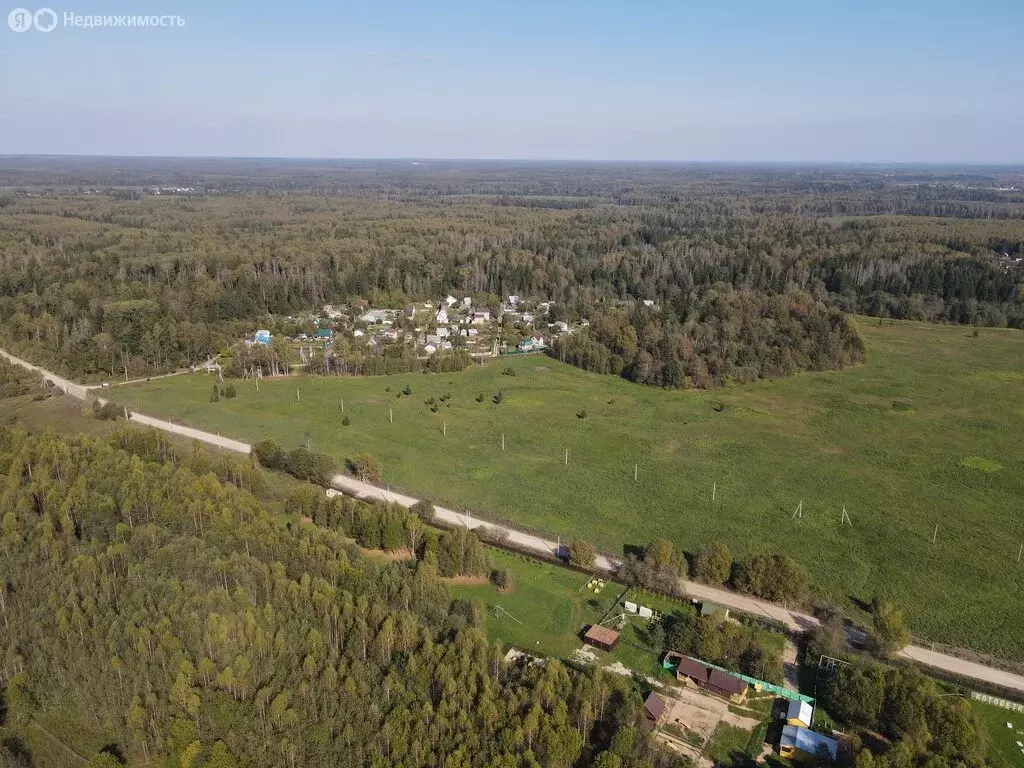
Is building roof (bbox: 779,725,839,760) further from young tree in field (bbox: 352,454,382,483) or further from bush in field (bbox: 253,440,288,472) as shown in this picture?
bush in field (bbox: 253,440,288,472)

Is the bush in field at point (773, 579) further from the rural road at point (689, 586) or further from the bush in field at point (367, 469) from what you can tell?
the bush in field at point (367, 469)

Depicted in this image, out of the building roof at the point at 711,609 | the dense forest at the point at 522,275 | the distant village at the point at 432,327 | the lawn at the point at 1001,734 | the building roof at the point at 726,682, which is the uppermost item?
the dense forest at the point at 522,275

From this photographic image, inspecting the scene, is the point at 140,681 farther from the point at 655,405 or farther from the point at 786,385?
the point at 786,385

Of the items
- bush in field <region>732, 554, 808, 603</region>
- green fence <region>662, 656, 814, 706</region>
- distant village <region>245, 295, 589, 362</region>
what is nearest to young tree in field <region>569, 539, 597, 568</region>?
bush in field <region>732, 554, 808, 603</region>

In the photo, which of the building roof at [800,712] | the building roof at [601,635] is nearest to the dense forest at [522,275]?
the building roof at [601,635]

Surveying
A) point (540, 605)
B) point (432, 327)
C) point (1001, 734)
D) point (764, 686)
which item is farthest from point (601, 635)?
point (432, 327)

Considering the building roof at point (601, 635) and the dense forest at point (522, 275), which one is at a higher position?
the dense forest at point (522, 275)

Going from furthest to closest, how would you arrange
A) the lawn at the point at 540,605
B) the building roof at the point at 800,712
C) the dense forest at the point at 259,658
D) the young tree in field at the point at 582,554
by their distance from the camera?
the young tree in field at the point at 582,554 → the lawn at the point at 540,605 → the building roof at the point at 800,712 → the dense forest at the point at 259,658
